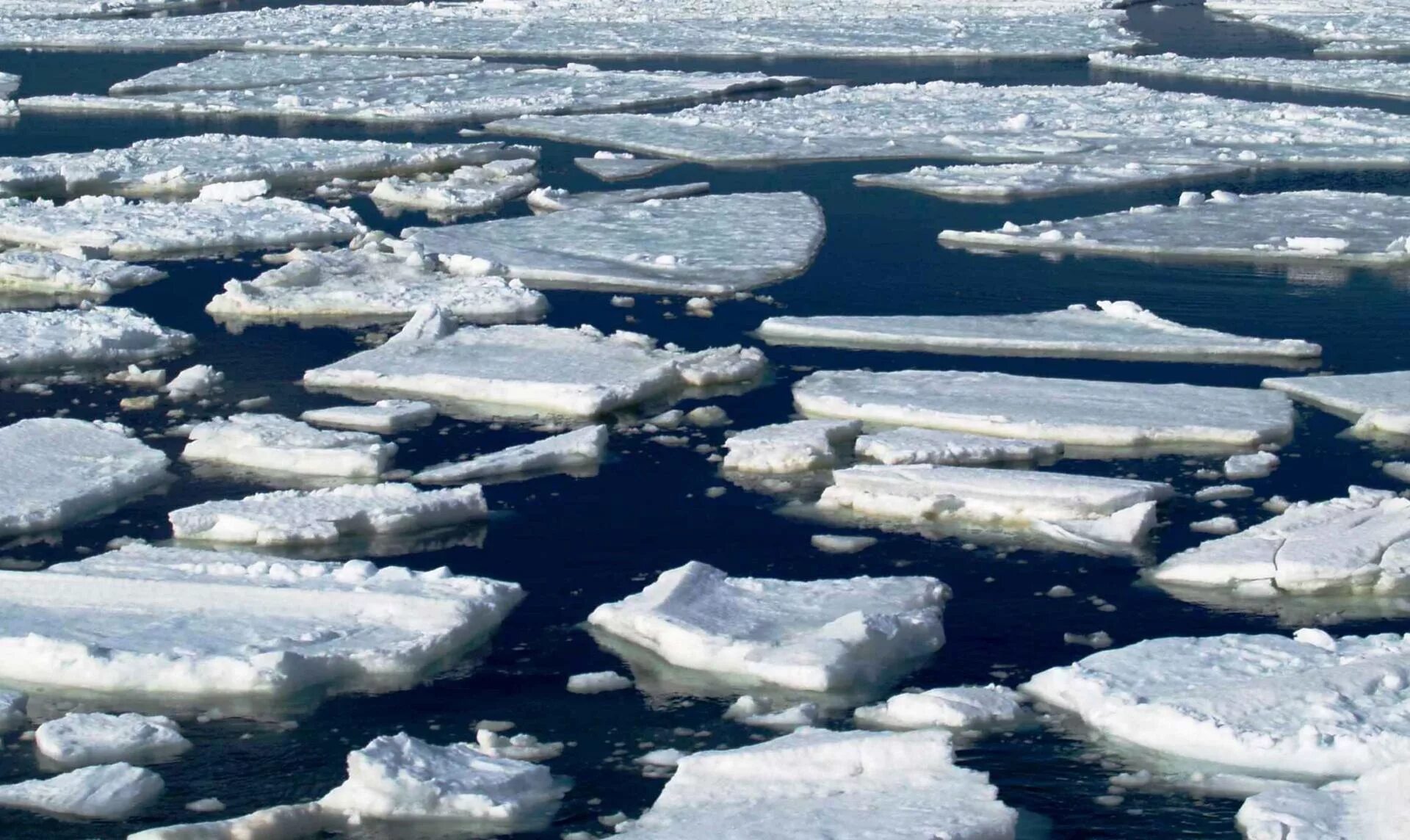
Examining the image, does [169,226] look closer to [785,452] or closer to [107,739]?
[785,452]

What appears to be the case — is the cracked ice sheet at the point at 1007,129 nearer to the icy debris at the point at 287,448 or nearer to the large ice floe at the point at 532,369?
the large ice floe at the point at 532,369

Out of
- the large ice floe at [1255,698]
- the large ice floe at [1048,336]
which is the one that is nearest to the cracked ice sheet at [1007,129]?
the large ice floe at [1048,336]

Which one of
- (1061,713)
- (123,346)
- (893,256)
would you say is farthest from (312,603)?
(893,256)

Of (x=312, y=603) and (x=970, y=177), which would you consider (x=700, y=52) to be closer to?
(x=970, y=177)

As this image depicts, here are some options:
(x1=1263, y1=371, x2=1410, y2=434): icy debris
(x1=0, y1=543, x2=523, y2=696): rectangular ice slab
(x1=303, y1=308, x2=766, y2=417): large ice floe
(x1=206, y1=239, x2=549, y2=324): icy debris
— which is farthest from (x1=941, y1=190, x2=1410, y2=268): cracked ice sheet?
(x1=0, y1=543, x2=523, y2=696): rectangular ice slab

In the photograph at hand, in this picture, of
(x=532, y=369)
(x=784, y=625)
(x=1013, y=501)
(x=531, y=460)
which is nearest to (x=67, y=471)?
(x=531, y=460)

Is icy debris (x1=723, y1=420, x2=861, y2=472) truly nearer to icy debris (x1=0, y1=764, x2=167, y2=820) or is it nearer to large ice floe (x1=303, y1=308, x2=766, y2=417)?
large ice floe (x1=303, y1=308, x2=766, y2=417)

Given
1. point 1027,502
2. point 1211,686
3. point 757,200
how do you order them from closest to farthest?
point 1211,686 < point 1027,502 < point 757,200
